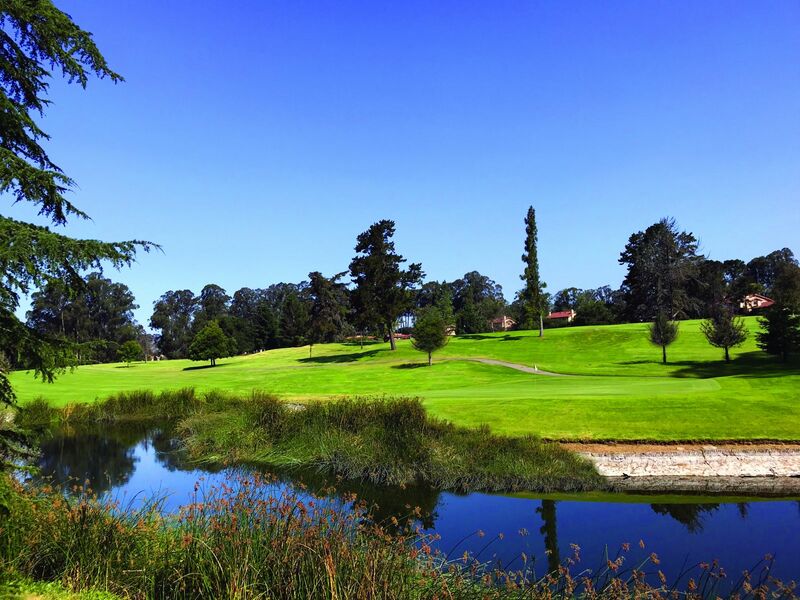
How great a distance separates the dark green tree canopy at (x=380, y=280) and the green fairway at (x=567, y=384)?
5.00m

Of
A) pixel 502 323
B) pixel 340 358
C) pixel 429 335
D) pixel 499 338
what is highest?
pixel 429 335

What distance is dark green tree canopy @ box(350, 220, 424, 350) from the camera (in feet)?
211

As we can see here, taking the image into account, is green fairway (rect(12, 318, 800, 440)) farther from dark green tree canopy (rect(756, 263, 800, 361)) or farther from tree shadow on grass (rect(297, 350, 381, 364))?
dark green tree canopy (rect(756, 263, 800, 361))

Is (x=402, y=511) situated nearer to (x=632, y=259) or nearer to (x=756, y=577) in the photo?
(x=756, y=577)

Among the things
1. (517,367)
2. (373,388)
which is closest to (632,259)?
(517,367)

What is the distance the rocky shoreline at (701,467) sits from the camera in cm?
1597

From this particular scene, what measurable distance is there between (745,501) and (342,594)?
46.2 ft

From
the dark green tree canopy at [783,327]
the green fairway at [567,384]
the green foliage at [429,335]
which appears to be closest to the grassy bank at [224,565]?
the green fairway at [567,384]

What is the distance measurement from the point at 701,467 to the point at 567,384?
15.8 metres

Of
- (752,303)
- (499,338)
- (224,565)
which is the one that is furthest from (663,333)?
(752,303)

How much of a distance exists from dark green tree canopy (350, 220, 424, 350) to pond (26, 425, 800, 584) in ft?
150

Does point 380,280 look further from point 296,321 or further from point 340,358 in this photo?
point 296,321

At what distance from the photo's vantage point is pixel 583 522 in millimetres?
13281

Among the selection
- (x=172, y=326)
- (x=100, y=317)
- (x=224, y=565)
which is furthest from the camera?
(x=172, y=326)
